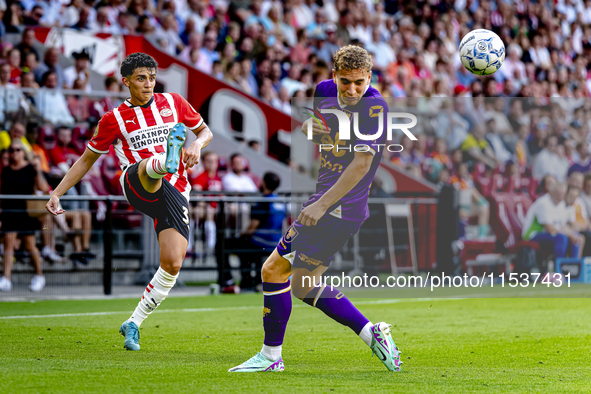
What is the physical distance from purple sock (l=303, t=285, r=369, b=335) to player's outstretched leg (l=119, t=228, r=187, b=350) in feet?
4.35

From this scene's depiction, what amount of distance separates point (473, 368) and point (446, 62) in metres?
15.5

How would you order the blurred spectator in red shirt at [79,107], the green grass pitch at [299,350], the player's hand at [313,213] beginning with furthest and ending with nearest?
the blurred spectator in red shirt at [79,107] < the player's hand at [313,213] < the green grass pitch at [299,350]

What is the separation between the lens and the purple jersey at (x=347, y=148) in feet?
17.6

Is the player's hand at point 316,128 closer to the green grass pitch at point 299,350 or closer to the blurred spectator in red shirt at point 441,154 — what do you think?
the green grass pitch at point 299,350

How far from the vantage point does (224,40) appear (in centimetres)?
1656

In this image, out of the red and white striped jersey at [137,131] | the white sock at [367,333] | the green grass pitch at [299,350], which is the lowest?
the green grass pitch at [299,350]

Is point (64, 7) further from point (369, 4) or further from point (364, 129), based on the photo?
point (364, 129)

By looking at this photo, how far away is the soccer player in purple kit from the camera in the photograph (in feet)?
17.4

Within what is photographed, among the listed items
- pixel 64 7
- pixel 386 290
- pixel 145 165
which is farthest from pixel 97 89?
pixel 145 165

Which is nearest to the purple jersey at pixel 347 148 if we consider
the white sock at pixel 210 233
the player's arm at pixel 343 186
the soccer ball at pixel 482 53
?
the player's arm at pixel 343 186

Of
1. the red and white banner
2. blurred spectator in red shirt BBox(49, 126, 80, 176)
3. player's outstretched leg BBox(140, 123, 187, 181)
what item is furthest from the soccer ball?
the red and white banner

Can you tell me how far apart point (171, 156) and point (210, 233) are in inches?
245

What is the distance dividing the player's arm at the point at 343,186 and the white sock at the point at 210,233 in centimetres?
681

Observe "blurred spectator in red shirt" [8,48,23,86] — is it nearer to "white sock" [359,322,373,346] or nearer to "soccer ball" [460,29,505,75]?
"soccer ball" [460,29,505,75]
